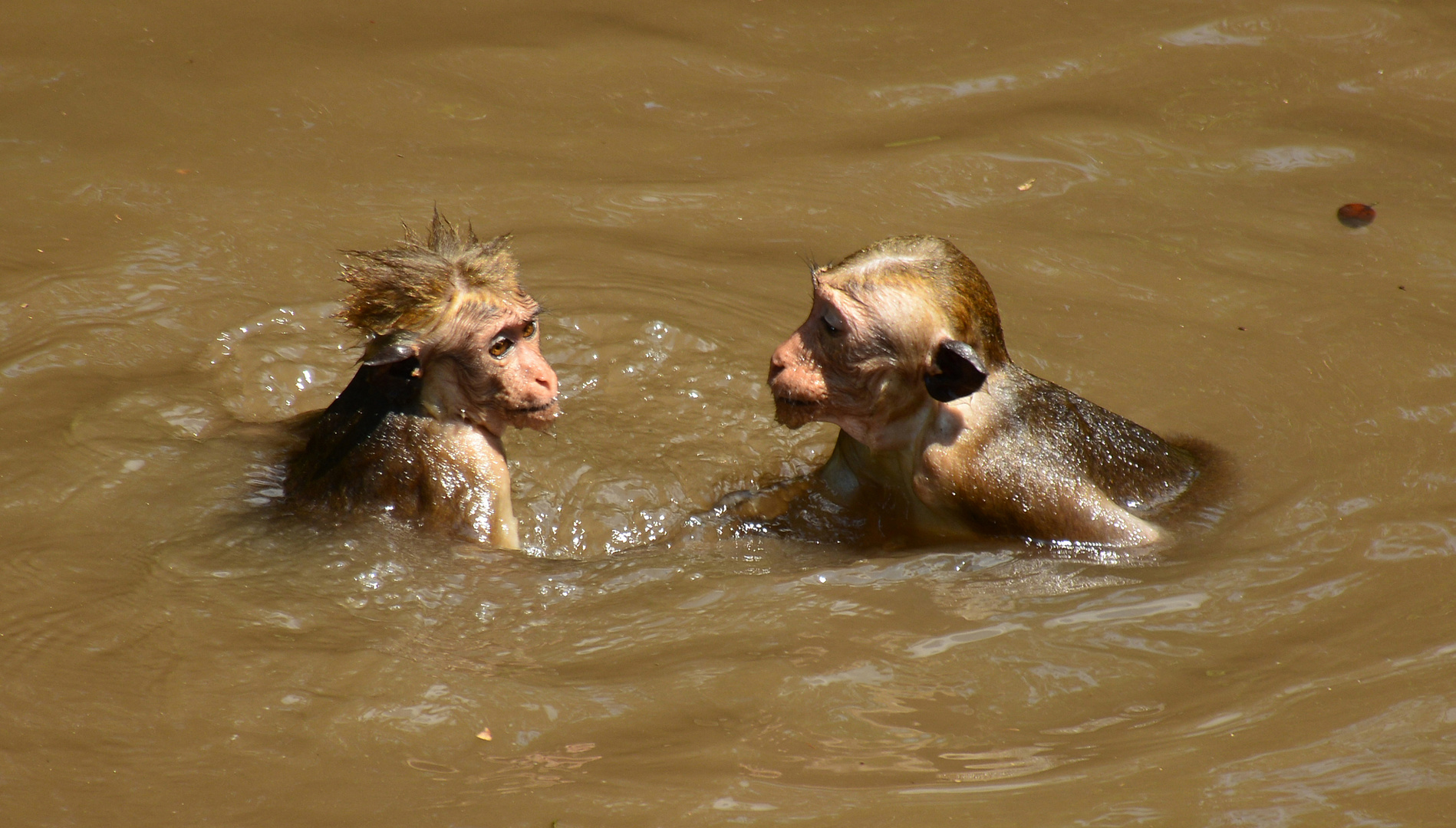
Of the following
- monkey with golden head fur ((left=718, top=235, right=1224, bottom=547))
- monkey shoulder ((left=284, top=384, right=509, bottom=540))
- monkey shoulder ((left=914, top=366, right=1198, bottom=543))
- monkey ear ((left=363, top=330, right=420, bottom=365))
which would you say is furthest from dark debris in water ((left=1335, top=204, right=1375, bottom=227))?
monkey ear ((left=363, top=330, right=420, bottom=365))

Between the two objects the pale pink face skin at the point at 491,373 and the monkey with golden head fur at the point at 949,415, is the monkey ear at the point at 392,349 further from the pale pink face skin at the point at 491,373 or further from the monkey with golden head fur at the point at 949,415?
the monkey with golden head fur at the point at 949,415

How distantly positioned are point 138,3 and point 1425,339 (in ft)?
33.1

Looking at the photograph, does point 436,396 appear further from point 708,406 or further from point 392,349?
point 708,406

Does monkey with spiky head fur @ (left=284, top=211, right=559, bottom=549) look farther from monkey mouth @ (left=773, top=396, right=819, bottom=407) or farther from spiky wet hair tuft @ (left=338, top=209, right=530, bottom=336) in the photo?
monkey mouth @ (left=773, top=396, right=819, bottom=407)

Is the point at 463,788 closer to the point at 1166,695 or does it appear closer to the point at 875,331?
the point at 1166,695

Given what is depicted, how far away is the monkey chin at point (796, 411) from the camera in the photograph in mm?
6160

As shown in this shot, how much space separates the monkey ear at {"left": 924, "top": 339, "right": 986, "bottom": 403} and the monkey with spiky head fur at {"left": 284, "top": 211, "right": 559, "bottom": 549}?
74.2 inches

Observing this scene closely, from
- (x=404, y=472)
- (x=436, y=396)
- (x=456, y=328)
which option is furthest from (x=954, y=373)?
(x=404, y=472)

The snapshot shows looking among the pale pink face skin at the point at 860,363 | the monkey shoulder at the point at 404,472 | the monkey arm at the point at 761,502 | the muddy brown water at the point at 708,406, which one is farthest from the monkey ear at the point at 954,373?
the monkey shoulder at the point at 404,472

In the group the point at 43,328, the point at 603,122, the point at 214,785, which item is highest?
the point at 603,122

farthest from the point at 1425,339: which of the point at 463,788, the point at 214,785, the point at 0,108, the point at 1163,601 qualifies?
the point at 0,108

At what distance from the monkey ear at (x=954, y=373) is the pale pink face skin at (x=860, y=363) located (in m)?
0.15

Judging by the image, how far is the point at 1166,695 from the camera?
4.66 meters

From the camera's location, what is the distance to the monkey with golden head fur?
5.99m
